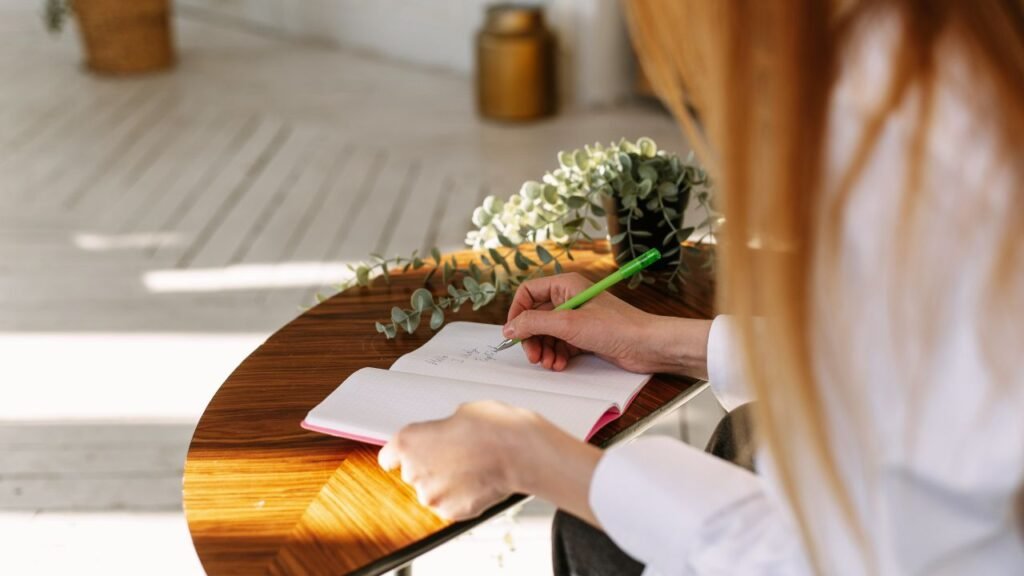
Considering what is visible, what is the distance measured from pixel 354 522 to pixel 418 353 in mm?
323

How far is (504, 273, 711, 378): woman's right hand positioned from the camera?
123cm

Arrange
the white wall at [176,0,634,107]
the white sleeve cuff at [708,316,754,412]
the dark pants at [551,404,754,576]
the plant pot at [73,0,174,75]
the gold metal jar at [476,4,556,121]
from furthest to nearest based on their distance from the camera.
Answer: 1. the plant pot at [73,0,174,75]
2. the white wall at [176,0,634,107]
3. the gold metal jar at [476,4,556,121]
4. the white sleeve cuff at [708,316,754,412]
5. the dark pants at [551,404,754,576]

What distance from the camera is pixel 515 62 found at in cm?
444

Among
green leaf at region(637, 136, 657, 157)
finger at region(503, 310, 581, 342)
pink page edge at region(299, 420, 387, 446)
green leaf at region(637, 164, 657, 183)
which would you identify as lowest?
pink page edge at region(299, 420, 387, 446)

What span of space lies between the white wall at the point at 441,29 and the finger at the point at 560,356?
3.52 metres

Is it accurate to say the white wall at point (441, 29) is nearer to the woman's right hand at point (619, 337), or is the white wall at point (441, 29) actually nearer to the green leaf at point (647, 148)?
the green leaf at point (647, 148)

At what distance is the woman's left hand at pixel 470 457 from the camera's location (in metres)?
0.98

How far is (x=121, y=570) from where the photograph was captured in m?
2.00

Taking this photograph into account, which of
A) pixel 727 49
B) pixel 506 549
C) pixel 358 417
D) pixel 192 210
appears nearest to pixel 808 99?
pixel 727 49

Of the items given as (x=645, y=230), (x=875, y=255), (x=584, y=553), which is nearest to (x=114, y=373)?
(x=645, y=230)

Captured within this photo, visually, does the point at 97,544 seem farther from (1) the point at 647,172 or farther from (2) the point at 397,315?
(1) the point at 647,172

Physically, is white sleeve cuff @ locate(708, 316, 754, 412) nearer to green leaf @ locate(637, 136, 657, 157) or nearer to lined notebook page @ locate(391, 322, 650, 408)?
lined notebook page @ locate(391, 322, 650, 408)

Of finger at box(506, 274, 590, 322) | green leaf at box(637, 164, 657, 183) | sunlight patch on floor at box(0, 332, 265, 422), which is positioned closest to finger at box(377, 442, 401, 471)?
finger at box(506, 274, 590, 322)

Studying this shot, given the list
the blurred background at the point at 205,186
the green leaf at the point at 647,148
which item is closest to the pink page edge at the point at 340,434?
the green leaf at the point at 647,148
